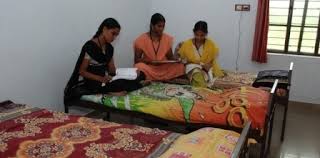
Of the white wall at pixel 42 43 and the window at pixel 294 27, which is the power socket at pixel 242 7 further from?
the white wall at pixel 42 43

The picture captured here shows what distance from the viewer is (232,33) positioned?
4.75m

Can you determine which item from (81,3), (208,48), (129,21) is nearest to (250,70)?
(208,48)

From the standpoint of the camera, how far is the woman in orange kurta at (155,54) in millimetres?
3688

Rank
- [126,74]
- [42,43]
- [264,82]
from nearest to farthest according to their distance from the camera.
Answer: [42,43] → [126,74] → [264,82]

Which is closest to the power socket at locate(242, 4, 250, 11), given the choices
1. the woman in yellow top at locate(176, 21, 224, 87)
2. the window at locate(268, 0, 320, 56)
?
the window at locate(268, 0, 320, 56)

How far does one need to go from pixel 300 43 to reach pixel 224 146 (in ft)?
10.9

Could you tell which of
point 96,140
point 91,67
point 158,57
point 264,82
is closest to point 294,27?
point 264,82

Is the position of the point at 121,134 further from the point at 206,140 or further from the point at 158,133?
the point at 206,140

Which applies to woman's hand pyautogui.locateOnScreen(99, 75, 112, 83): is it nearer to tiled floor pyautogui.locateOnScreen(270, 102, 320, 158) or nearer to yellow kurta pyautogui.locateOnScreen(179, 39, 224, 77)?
yellow kurta pyautogui.locateOnScreen(179, 39, 224, 77)

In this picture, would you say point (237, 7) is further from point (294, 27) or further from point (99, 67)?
point (99, 67)

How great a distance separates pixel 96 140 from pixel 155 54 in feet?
6.75

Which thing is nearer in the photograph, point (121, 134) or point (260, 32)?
point (121, 134)

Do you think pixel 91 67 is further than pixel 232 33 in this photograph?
No

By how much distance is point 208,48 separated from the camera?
3.81 metres
